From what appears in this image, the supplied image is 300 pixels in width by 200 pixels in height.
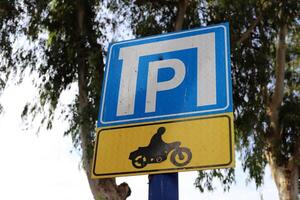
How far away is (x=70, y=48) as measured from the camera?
7.71 metres

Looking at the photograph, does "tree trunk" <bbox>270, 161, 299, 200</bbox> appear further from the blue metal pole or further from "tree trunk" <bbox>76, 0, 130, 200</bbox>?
the blue metal pole

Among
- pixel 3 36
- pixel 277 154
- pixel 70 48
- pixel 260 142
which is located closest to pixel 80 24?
pixel 70 48

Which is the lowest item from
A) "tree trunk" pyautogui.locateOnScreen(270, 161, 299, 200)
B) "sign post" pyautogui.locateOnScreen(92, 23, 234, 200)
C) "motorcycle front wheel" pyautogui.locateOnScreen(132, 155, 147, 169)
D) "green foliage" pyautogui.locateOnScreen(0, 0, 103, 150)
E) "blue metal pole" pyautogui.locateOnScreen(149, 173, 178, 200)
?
"blue metal pole" pyautogui.locateOnScreen(149, 173, 178, 200)

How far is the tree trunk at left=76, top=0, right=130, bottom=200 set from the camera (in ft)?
22.0

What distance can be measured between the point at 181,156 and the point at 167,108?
0.19 m

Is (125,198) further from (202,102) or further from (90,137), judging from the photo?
(202,102)

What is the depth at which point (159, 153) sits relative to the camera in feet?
4.45

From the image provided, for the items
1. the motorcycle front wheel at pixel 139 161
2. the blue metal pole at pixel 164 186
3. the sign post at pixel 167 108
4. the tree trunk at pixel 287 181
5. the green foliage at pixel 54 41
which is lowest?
the blue metal pole at pixel 164 186

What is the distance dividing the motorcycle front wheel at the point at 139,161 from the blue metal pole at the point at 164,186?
0.06m

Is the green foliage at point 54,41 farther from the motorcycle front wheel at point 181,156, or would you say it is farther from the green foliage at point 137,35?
the motorcycle front wheel at point 181,156

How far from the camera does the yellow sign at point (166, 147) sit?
1.30 m

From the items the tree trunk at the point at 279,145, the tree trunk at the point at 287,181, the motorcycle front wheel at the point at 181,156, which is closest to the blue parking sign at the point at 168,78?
the motorcycle front wheel at the point at 181,156

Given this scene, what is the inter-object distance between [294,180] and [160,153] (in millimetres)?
8346

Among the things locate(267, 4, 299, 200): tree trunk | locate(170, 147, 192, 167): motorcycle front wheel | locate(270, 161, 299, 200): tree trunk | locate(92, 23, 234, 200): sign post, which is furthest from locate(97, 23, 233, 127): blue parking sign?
locate(270, 161, 299, 200): tree trunk
